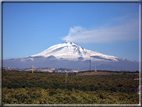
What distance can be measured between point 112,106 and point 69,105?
5.80ft

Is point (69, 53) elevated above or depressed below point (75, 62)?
above

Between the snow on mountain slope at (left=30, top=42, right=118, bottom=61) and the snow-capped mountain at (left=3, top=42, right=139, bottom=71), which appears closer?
the snow-capped mountain at (left=3, top=42, right=139, bottom=71)

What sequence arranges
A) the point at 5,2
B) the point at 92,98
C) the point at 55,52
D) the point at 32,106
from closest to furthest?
the point at 5,2
the point at 32,106
the point at 92,98
the point at 55,52

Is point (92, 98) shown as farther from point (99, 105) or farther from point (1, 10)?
point (1, 10)

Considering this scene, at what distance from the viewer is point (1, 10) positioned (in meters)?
4.83

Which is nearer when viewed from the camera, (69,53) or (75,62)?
(75,62)

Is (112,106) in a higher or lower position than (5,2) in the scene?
lower

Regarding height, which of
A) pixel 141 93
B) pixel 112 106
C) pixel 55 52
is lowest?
pixel 112 106

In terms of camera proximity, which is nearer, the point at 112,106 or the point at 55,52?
the point at 112,106

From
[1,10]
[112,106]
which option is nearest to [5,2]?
[1,10]

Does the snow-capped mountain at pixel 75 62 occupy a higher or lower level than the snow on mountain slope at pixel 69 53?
lower

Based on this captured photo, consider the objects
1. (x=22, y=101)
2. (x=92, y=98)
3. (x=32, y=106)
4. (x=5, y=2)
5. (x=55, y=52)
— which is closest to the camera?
(x=5, y=2)

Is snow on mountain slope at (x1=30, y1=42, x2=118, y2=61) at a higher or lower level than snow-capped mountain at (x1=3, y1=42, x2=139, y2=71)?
higher

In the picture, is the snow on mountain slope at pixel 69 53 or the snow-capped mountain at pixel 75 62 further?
the snow on mountain slope at pixel 69 53
